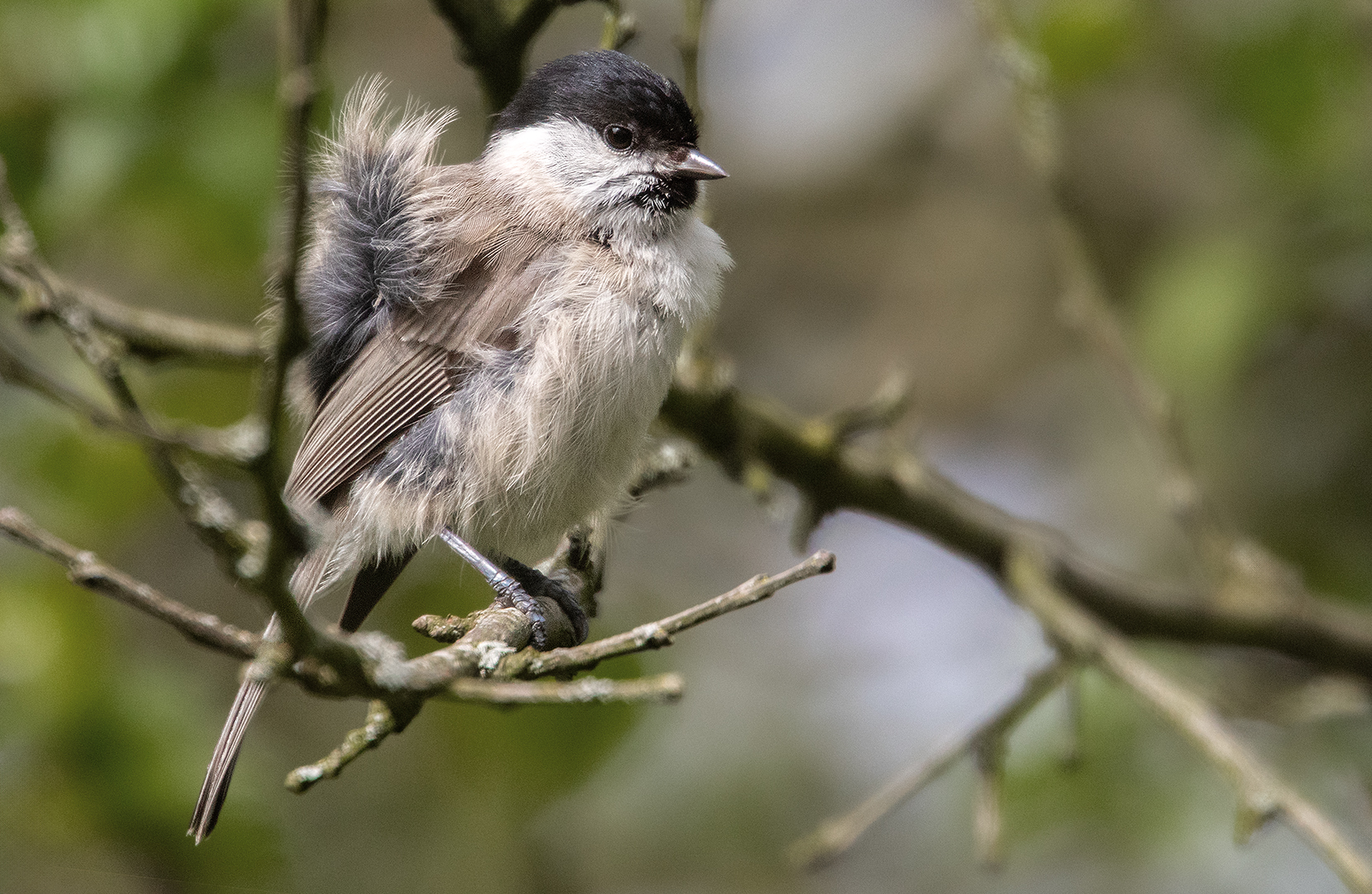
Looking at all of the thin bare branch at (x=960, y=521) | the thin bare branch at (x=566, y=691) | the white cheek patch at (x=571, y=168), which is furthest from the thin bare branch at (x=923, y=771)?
the thin bare branch at (x=566, y=691)

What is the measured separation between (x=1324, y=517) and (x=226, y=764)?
3.66 metres

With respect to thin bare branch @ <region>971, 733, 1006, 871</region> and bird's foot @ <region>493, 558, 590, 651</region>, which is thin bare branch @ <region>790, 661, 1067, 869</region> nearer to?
thin bare branch @ <region>971, 733, 1006, 871</region>

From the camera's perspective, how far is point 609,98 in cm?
269

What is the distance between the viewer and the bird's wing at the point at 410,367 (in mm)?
2428

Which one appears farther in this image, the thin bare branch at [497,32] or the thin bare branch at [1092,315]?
the thin bare branch at [1092,315]

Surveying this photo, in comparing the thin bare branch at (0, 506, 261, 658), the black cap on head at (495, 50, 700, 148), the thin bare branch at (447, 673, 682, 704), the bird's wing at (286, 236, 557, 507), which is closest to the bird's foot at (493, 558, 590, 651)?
the bird's wing at (286, 236, 557, 507)

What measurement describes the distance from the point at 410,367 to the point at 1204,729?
67.4 inches

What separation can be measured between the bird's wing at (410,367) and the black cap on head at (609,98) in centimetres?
38

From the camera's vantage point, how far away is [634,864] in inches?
165

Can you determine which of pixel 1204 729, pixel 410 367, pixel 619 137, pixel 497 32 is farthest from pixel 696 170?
pixel 1204 729

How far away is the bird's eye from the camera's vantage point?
2.69 meters

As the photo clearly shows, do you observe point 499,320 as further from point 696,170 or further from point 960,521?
point 960,521

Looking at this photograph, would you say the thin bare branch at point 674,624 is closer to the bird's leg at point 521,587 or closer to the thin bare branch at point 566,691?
the thin bare branch at point 566,691

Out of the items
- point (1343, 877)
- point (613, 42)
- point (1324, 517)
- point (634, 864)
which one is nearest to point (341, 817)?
point (634, 864)
